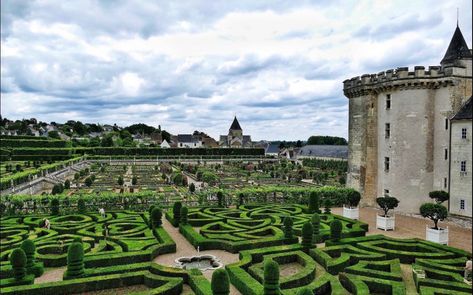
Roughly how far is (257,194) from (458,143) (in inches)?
517

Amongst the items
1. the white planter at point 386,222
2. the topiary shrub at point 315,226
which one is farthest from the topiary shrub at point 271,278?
the white planter at point 386,222

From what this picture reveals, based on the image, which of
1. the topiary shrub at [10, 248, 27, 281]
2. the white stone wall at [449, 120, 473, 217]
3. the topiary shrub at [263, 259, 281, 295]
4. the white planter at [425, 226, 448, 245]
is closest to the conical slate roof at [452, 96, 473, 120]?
the white stone wall at [449, 120, 473, 217]

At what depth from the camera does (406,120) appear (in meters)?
25.7

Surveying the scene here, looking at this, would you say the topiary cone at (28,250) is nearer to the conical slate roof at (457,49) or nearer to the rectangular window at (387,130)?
the rectangular window at (387,130)

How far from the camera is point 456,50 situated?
24891 mm

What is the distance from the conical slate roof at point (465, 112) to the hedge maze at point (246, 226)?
867cm

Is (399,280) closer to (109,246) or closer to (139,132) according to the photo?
(109,246)

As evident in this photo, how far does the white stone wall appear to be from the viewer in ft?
71.8

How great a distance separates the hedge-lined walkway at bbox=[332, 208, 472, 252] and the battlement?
8668mm

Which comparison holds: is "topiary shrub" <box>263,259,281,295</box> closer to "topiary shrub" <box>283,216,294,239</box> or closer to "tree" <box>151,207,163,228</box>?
"topiary shrub" <box>283,216,294,239</box>

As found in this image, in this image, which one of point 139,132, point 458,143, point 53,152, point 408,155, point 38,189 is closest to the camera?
point 458,143

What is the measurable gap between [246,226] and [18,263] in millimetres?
10866

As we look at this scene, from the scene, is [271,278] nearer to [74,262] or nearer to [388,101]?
[74,262]

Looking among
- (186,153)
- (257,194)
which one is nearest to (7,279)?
(257,194)
